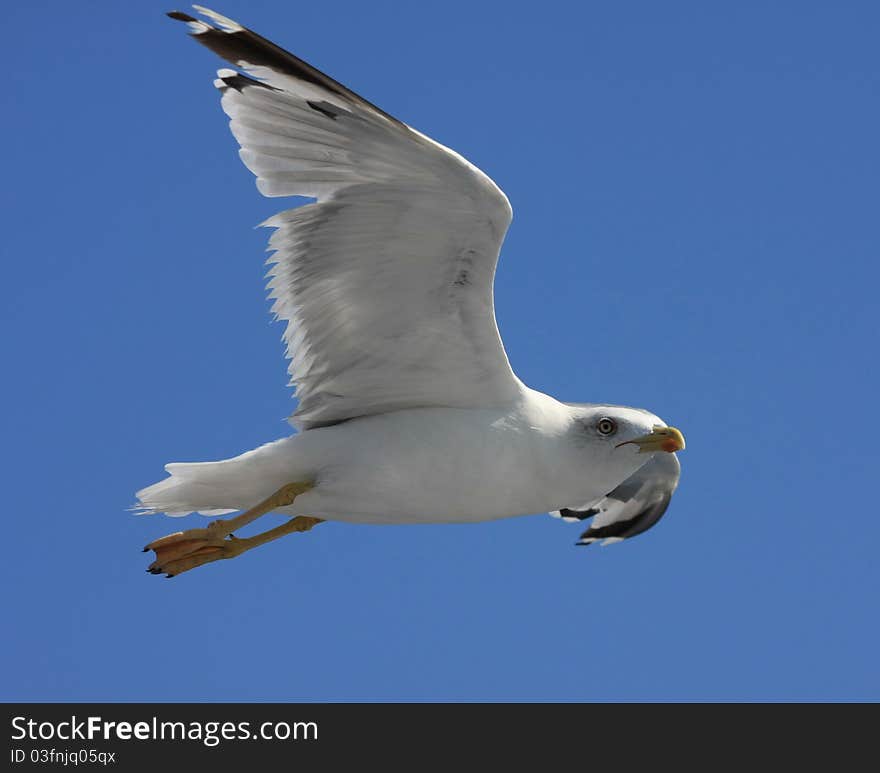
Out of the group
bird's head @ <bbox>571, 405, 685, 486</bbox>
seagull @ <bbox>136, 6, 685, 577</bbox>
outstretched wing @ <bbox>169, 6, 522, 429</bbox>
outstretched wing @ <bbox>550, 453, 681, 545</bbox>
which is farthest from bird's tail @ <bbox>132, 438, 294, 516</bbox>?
outstretched wing @ <bbox>550, 453, 681, 545</bbox>

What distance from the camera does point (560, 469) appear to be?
787 cm

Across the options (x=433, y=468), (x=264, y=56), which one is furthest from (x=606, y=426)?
(x=264, y=56)

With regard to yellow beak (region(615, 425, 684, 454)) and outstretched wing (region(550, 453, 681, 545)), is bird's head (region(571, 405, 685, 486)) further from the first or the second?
outstretched wing (region(550, 453, 681, 545))

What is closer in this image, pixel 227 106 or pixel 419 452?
pixel 227 106

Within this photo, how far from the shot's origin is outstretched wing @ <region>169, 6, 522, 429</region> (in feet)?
23.6

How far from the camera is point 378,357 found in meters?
8.06

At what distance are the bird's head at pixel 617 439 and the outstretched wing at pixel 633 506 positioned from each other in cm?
212

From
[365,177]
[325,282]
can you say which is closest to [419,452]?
[325,282]

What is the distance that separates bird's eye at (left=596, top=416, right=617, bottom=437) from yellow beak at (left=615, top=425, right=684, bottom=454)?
0.30 feet

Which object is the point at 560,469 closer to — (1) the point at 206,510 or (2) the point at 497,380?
(2) the point at 497,380

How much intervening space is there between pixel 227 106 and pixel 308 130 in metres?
0.45

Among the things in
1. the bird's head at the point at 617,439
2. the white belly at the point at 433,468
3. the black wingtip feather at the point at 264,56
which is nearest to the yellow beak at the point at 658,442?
the bird's head at the point at 617,439

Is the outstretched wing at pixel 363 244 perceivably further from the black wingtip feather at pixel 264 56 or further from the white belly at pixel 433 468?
the white belly at pixel 433 468

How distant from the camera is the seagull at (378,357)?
23.8 feet
